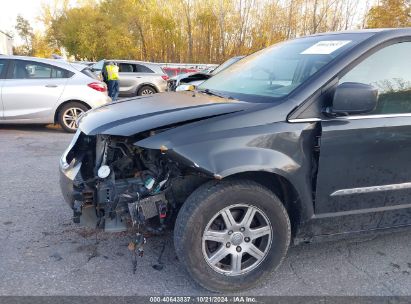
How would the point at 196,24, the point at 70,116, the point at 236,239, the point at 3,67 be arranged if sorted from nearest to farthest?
1. the point at 236,239
2. the point at 3,67
3. the point at 70,116
4. the point at 196,24

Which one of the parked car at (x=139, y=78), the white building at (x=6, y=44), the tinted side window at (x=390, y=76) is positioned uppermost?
the white building at (x=6, y=44)

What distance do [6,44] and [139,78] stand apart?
59.2 m

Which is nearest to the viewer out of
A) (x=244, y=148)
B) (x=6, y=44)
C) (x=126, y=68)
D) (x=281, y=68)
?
(x=244, y=148)

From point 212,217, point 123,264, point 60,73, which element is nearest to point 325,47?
point 212,217

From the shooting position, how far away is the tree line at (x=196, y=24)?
21844 millimetres

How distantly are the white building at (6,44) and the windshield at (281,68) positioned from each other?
60486mm

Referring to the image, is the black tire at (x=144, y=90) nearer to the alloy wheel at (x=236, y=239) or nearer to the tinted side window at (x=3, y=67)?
the tinted side window at (x=3, y=67)

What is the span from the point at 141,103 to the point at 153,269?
4.48 feet

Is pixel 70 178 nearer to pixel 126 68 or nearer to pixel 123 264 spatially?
pixel 123 264

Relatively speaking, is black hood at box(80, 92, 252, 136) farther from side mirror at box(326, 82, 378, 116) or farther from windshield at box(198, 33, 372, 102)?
side mirror at box(326, 82, 378, 116)

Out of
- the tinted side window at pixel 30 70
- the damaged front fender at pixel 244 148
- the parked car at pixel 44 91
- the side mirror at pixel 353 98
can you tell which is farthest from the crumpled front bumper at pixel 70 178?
the tinted side window at pixel 30 70

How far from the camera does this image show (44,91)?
7.31 meters

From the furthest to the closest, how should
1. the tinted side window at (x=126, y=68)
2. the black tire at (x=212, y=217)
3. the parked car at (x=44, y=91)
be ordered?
the tinted side window at (x=126, y=68)
the parked car at (x=44, y=91)
the black tire at (x=212, y=217)

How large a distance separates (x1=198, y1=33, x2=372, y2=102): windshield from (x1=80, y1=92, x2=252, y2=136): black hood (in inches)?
10.3
